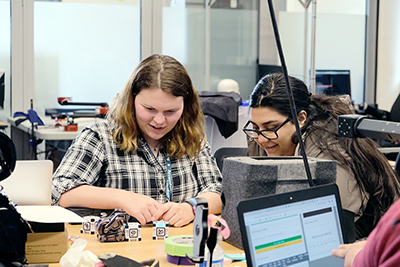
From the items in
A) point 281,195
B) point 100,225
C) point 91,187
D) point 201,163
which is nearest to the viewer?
point 281,195

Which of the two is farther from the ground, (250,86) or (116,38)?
(116,38)

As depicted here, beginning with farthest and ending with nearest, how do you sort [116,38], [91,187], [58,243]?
[116,38]
[91,187]
[58,243]

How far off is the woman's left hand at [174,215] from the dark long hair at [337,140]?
454 mm

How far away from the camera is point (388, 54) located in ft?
19.0

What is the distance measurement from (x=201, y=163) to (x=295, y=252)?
1049 millimetres

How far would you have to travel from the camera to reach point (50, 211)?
1.22 m

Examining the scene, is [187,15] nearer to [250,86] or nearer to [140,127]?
[250,86]

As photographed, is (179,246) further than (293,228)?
Yes

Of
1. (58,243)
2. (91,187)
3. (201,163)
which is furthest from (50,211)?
(201,163)

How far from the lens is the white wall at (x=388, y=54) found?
5.69 metres

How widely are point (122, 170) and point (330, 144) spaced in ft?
2.45

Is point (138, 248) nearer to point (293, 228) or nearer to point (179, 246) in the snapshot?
point (179, 246)

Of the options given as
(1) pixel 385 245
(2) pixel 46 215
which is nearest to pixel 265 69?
(2) pixel 46 215

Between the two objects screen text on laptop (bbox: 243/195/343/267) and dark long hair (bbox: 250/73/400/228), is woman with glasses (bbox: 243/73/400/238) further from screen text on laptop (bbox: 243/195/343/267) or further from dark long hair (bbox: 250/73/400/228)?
screen text on laptop (bbox: 243/195/343/267)
